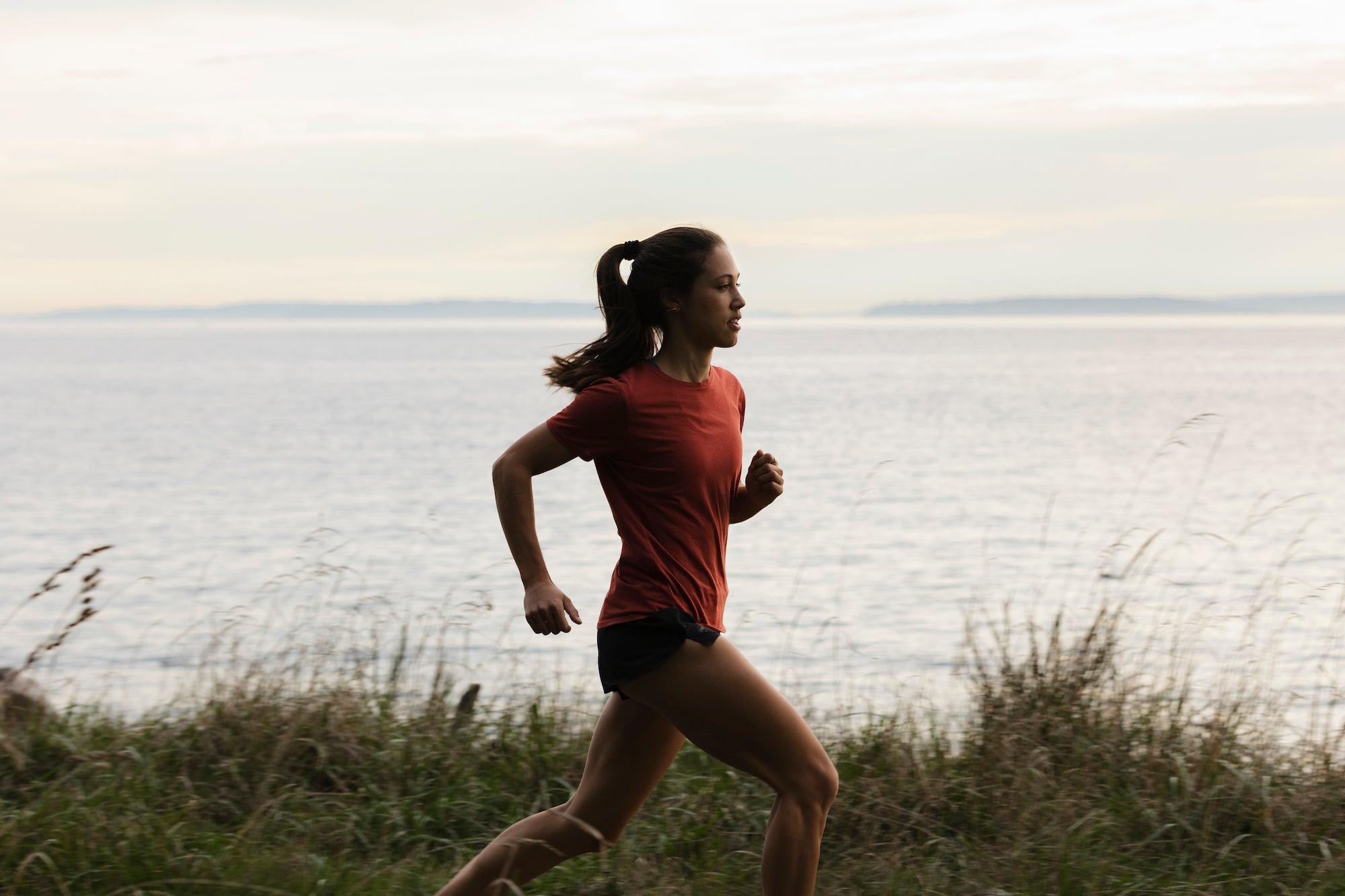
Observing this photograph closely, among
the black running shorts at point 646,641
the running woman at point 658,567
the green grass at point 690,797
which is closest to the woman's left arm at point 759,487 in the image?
the running woman at point 658,567

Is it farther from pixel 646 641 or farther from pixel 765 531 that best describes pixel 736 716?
pixel 765 531

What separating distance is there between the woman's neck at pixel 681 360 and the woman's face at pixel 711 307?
0.03 m

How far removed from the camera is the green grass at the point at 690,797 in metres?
3.93

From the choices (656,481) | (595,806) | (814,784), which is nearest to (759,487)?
(656,481)

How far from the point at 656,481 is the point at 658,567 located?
9.1 inches

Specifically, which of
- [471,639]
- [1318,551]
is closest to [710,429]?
[471,639]

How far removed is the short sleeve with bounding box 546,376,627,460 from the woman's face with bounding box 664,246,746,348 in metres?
0.31

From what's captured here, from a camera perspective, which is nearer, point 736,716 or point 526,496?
point 736,716

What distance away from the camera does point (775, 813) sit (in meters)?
3.30

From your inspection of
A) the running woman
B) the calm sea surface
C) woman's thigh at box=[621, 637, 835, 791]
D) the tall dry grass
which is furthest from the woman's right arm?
the calm sea surface

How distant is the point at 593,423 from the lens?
132 inches

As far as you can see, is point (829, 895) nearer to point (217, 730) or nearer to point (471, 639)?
point (217, 730)

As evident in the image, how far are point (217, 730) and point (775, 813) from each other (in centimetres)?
271

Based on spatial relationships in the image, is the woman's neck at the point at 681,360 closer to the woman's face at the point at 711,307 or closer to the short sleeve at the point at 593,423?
the woman's face at the point at 711,307
